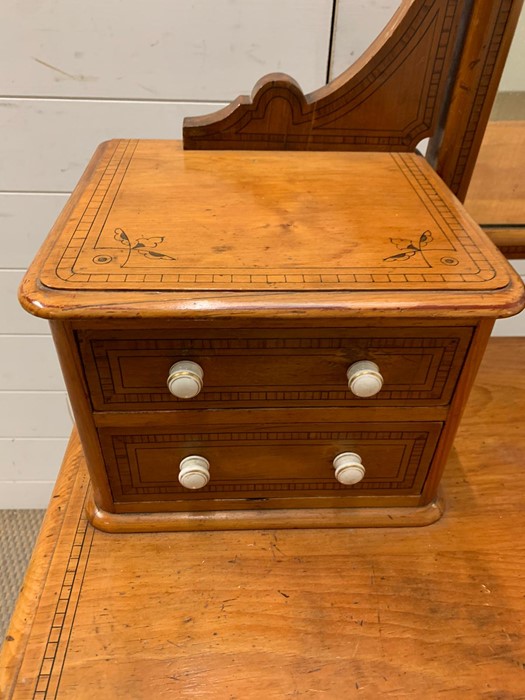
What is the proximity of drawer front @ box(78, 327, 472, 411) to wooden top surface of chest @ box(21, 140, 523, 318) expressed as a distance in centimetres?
5

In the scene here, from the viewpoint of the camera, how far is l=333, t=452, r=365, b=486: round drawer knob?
691 millimetres

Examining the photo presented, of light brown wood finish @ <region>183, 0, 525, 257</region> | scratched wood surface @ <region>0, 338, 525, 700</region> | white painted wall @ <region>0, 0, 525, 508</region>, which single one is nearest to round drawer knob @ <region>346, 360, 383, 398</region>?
scratched wood surface @ <region>0, 338, 525, 700</region>

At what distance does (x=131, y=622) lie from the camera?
2.12 feet

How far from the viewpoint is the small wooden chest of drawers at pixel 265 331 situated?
22.4 inches

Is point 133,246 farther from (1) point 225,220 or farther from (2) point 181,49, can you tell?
(2) point 181,49

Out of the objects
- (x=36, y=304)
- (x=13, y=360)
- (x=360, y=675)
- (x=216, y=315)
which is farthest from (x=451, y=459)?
(x=13, y=360)

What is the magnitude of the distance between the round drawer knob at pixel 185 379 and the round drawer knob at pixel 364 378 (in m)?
0.16

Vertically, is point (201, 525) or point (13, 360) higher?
point (201, 525)

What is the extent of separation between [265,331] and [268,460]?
199 millimetres

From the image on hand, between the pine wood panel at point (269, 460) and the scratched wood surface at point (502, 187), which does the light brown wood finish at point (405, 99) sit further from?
the pine wood panel at point (269, 460)

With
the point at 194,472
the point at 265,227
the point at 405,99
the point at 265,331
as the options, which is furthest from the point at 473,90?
the point at 194,472

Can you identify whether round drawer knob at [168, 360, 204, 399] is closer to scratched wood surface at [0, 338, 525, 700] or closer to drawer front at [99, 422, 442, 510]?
drawer front at [99, 422, 442, 510]

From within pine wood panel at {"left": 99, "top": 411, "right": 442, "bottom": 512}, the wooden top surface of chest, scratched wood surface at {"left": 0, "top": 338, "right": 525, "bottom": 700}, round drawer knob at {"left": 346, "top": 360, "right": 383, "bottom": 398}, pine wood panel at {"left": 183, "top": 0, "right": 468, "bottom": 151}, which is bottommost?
scratched wood surface at {"left": 0, "top": 338, "right": 525, "bottom": 700}

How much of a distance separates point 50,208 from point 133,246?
22.7 inches
